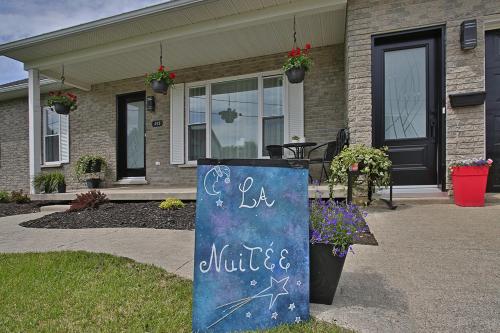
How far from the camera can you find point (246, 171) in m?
1.50

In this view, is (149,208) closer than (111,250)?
No

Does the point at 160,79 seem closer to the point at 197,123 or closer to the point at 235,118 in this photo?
the point at 197,123

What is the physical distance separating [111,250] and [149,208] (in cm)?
197

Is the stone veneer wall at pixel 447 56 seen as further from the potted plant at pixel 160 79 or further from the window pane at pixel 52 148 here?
the window pane at pixel 52 148

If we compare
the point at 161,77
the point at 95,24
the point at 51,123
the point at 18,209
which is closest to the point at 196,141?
the point at 161,77

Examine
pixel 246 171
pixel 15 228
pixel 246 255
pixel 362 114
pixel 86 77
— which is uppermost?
pixel 86 77

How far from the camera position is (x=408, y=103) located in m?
4.50

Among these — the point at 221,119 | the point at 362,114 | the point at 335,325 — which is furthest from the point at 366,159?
the point at 221,119

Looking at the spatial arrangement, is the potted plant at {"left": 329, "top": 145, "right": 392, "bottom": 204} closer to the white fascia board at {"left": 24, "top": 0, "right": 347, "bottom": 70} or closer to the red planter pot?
the red planter pot

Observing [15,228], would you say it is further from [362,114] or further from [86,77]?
[362,114]

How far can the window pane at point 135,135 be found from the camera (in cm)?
788

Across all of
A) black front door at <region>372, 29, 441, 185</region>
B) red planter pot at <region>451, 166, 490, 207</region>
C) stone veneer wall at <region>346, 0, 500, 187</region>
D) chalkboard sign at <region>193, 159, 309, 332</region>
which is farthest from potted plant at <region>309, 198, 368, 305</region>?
black front door at <region>372, 29, 441, 185</region>

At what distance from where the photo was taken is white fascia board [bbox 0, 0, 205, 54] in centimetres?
471

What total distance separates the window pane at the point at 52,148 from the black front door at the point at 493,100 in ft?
32.6
